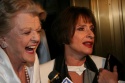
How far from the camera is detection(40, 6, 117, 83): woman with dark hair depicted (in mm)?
1586

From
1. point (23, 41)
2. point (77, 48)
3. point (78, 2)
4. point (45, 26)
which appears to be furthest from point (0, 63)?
point (78, 2)

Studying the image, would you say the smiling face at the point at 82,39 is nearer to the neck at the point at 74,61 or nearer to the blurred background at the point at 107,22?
the neck at the point at 74,61

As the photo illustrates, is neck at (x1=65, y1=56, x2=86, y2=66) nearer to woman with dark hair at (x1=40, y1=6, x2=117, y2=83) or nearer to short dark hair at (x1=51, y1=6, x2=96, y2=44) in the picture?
woman with dark hair at (x1=40, y1=6, x2=117, y2=83)

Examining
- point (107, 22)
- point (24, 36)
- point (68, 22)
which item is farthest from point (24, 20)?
point (107, 22)

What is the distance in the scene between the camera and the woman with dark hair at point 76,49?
5.20 ft

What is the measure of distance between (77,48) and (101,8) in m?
0.92

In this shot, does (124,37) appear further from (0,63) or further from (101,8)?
(0,63)

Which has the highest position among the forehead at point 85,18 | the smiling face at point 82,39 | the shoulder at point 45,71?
the forehead at point 85,18

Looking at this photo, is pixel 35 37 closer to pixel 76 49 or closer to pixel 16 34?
pixel 16 34

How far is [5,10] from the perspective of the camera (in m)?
1.14

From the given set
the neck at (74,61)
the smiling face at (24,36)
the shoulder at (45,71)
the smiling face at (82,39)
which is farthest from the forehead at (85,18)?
the smiling face at (24,36)

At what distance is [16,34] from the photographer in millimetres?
1182

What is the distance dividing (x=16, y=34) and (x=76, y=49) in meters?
0.56

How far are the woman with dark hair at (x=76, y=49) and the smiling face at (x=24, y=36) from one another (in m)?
0.41
